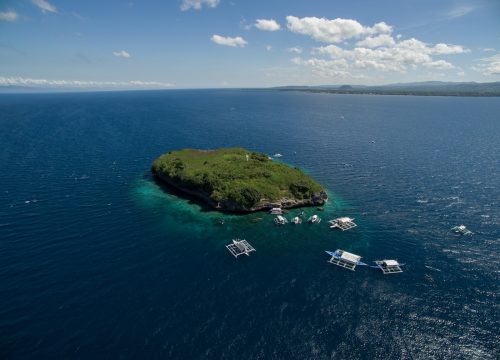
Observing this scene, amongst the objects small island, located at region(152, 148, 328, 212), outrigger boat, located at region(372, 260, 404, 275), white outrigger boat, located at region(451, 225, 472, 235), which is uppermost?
small island, located at region(152, 148, 328, 212)

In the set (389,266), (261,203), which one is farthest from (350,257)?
(261,203)

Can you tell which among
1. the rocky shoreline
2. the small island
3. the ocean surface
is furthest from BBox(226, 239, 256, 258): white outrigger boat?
the small island

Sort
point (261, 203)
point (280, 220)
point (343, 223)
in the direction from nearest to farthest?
point (343, 223) < point (280, 220) < point (261, 203)

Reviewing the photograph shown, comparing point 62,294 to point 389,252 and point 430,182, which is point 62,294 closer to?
point 389,252

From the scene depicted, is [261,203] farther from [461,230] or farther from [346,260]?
[461,230]

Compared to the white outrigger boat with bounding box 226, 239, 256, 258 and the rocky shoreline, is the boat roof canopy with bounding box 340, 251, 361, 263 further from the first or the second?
the rocky shoreline

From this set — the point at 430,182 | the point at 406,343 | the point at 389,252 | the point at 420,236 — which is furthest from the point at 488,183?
the point at 406,343

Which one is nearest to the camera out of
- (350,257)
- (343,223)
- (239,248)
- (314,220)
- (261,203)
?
(350,257)
